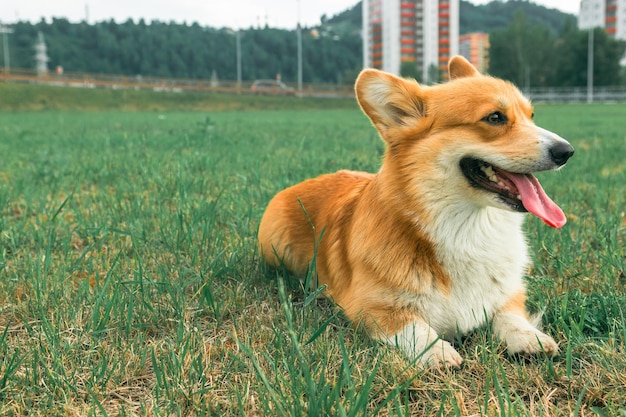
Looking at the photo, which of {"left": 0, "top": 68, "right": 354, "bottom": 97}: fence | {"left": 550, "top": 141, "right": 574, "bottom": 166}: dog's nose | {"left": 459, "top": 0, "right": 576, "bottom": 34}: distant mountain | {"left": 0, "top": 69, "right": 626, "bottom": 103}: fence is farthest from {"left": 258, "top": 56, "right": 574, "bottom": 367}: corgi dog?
{"left": 459, "top": 0, "right": 576, "bottom": 34}: distant mountain

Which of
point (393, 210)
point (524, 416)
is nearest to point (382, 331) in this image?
point (393, 210)

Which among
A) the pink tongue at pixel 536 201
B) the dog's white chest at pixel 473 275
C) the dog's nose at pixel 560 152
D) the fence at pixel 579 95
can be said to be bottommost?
the dog's white chest at pixel 473 275

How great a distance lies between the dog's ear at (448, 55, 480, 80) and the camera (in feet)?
10.2

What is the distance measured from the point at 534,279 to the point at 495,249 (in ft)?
1.83

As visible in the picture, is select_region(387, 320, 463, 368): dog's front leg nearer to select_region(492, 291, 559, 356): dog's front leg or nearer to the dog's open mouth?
select_region(492, 291, 559, 356): dog's front leg

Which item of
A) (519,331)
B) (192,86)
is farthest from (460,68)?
(192,86)

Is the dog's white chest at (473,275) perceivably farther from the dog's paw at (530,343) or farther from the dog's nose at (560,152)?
the dog's nose at (560,152)

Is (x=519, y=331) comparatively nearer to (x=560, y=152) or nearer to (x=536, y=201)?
(x=536, y=201)

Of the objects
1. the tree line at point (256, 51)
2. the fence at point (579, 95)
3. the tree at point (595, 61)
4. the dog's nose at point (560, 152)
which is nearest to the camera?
the dog's nose at point (560, 152)

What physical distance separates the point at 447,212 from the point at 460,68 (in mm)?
1142

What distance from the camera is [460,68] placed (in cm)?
315

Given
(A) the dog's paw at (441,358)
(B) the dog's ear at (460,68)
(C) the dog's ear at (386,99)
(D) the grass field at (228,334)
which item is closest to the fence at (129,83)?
(D) the grass field at (228,334)

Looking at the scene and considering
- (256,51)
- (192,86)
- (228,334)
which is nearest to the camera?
(228,334)

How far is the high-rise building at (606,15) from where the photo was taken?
344 ft
